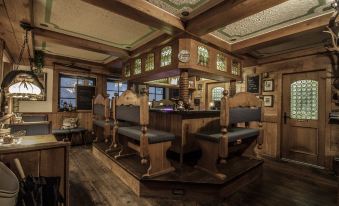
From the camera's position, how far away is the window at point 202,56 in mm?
3521

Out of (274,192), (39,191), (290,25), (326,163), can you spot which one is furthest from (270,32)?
(39,191)

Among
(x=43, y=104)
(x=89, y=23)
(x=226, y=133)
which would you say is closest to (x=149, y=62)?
(x=89, y=23)

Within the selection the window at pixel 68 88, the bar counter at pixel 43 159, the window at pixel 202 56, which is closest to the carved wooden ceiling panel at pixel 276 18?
the window at pixel 202 56

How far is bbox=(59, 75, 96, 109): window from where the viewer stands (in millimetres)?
5695

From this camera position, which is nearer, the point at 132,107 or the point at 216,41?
the point at 132,107

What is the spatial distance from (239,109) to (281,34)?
1.66 m

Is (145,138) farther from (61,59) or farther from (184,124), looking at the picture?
(61,59)

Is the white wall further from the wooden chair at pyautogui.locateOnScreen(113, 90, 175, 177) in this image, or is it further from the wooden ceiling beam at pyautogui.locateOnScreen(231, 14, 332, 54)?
the wooden ceiling beam at pyautogui.locateOnScreen(231, 14, 332, 54)

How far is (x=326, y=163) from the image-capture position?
12.6 ft

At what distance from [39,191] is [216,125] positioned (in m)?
2.91

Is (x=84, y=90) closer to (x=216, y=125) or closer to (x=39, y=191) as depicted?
(x=216, y=125)

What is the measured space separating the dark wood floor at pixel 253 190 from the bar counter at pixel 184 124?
911 mm

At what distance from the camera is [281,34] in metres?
3.22

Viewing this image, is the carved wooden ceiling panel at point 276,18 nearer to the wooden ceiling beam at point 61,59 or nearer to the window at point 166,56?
the window at point 166,56
